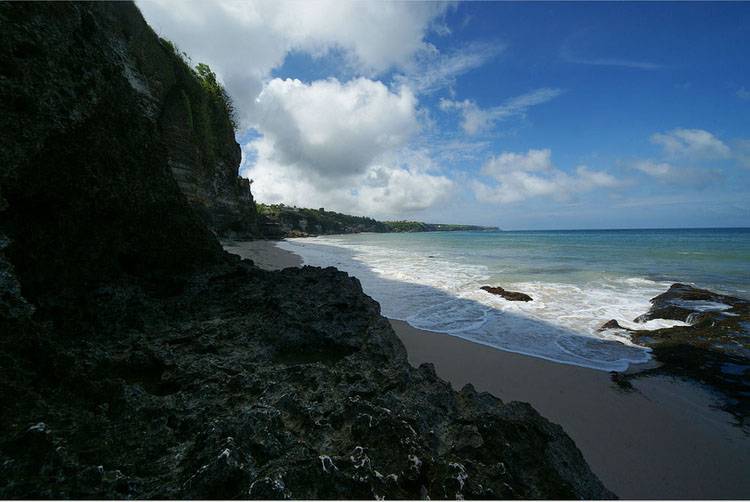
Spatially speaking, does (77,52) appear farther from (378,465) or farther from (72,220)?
(378,465)

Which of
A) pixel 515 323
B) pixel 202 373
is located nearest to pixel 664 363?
pixel 515 323

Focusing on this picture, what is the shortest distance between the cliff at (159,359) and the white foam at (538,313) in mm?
4717

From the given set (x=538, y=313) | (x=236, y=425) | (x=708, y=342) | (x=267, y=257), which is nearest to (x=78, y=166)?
(x=236, y=425)

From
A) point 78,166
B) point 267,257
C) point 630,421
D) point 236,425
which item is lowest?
point 630,421

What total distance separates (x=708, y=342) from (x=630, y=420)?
5.20 metres

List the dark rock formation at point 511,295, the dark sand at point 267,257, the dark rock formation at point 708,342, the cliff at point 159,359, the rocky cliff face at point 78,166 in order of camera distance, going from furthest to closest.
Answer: the dark sand at point 267,257 → the dark rock formation at point 511,295 → the dark rock formation at point 708,342 → the rocky cliff face at point 78,166 → the cliff at point 159,359

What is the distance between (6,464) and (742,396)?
9.72 m

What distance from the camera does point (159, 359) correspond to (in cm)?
343

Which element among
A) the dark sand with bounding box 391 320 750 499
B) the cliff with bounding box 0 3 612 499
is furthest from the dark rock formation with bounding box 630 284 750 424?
the cliff with bounding box 0 3 612 499

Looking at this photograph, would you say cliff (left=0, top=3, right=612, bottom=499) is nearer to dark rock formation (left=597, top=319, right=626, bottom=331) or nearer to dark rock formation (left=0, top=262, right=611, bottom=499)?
dark rock formation (left=0, top=262, right=611, bottom=499)

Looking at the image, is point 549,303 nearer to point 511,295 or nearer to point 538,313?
point 511,295

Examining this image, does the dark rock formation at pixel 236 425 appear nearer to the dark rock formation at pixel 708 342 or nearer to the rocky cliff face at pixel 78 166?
the rocky cliff face at pixel 78 166

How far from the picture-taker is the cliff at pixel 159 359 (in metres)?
2.09

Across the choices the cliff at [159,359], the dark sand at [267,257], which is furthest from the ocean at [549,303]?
the cliff at [159,359]
